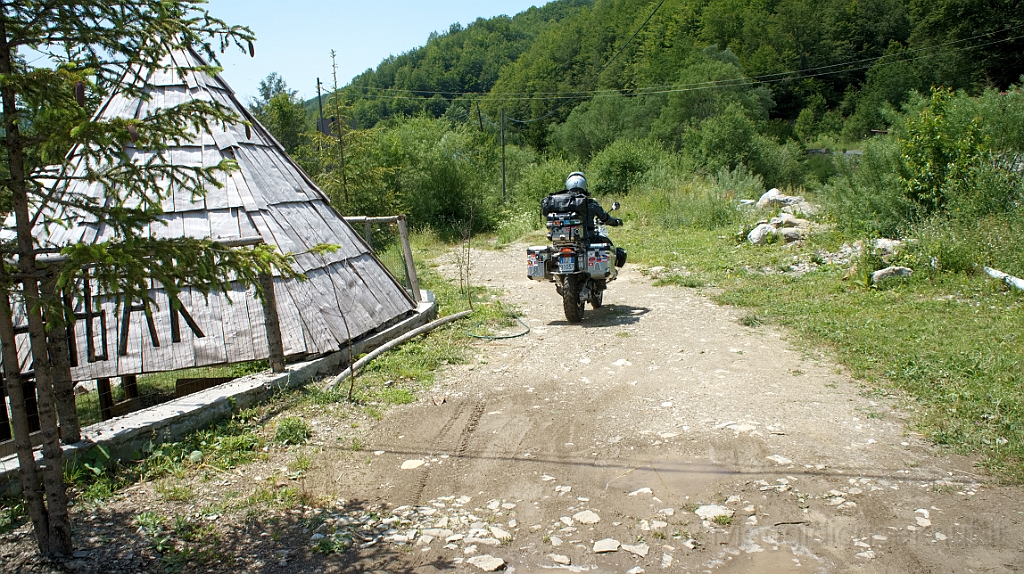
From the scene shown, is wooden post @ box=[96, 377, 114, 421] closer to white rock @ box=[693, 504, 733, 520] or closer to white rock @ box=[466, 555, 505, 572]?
white rock @ box=[466, 555, 505, 572]

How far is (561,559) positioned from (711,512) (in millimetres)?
925

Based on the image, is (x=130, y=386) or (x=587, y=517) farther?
(x=130, y=386)

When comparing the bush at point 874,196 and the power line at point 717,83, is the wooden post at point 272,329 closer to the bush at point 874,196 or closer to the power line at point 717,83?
the bush at point 874,196

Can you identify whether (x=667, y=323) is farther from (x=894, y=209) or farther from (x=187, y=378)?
(x=894, y=209)

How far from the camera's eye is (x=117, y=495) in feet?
13.1

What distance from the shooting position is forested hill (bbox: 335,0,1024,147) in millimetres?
52719

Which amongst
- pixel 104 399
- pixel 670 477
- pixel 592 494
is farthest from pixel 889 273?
pixel 104 399

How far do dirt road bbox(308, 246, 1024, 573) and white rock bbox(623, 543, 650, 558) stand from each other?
0.01m

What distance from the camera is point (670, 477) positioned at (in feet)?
13.8

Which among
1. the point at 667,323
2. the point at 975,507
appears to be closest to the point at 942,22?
the point at 667,323

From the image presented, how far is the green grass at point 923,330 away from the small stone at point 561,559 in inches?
103

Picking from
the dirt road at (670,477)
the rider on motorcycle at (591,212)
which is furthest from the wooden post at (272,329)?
the rider on motorcycle at (591,212)

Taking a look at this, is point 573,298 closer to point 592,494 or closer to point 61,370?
point 592,494

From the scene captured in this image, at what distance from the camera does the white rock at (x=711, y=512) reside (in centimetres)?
369
